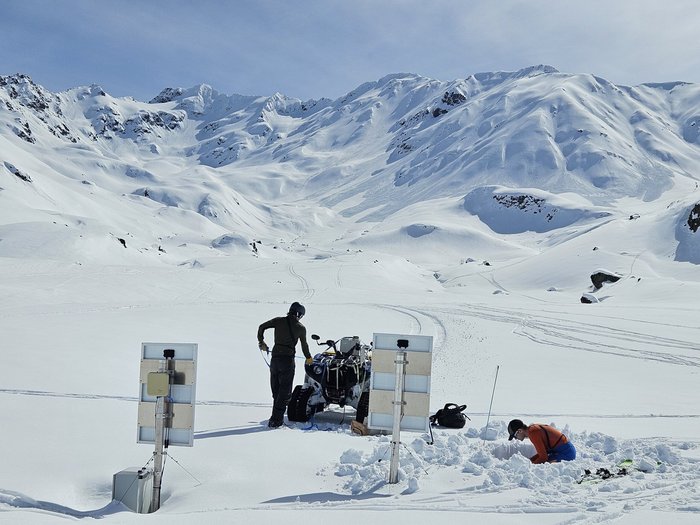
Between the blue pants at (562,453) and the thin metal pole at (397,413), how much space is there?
2185mm

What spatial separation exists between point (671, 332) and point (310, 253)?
94574mm

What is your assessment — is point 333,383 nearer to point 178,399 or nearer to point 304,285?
point 178,399

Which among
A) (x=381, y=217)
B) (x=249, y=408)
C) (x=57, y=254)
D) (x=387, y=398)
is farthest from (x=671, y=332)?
(x=381, y=217)

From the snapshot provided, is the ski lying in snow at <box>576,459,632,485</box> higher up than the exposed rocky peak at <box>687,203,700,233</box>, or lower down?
lower down

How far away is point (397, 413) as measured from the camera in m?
6.79

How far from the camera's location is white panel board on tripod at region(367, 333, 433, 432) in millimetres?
6887

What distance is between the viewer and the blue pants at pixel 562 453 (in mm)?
7609

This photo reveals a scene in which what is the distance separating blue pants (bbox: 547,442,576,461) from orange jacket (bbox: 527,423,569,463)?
0.12 feet

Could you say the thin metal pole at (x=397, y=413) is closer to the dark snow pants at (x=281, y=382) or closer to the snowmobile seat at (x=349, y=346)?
the dark snow pants at (x=281, y=382)

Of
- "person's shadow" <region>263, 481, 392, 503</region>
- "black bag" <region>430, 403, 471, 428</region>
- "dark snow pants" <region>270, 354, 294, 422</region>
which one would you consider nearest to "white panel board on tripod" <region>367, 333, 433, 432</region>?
"person's shadow" <region>263, 481, 392, 503</region>

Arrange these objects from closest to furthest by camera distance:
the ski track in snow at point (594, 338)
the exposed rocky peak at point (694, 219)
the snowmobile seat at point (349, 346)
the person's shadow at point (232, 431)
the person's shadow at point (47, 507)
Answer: the person's shadow at point (47, 507) < the person's shadow at point (232, 431) < the snowmobile seat at point (349, 346) < the ski track in snow at point (594, 338) < the exposed rocky peak at point (694, 219)

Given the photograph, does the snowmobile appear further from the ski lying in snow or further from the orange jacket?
the ski lying in snow

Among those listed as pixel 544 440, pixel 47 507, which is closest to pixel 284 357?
pixel 544 440

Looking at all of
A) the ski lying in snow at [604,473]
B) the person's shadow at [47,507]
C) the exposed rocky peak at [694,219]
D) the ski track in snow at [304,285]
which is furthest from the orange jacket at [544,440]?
the exposed rocky peak at [694,219]
